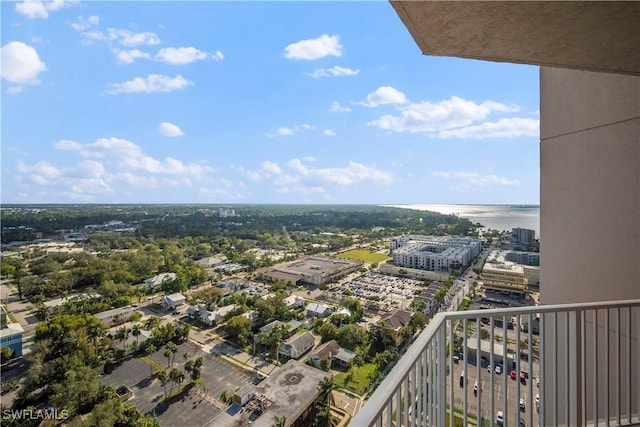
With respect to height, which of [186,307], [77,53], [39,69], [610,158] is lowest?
[186,307]

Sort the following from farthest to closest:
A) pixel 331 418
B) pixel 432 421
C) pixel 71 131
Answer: pixel 71 131
pixel 331 418
pixel 432 421

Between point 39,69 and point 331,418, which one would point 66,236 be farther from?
point 331,418

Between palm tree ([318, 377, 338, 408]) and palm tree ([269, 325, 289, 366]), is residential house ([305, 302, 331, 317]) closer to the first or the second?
palm tree ([269, 325, 289, 366])

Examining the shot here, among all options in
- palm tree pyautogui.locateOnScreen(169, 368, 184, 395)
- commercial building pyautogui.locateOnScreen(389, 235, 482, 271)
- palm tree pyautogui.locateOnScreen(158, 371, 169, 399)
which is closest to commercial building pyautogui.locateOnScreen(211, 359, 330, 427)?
palm tree pyautogui.locateOnScreen(169, 368, 184, 395)

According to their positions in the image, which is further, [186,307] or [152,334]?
[186,307]

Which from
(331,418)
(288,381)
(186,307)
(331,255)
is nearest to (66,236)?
(186,307)

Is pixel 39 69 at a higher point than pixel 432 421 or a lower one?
higher

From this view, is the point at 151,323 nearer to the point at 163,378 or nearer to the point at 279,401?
the point at 163,378
